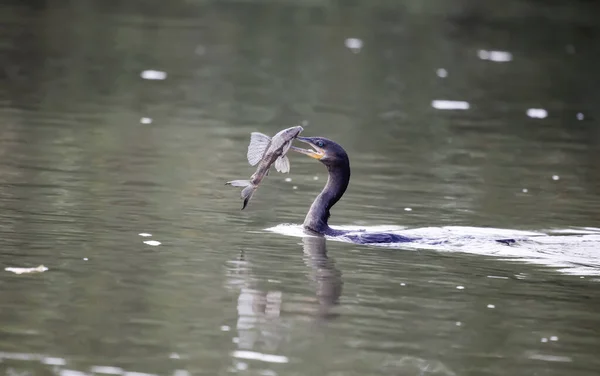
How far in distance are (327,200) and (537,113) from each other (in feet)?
41.4

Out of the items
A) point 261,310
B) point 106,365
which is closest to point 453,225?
point 261,310

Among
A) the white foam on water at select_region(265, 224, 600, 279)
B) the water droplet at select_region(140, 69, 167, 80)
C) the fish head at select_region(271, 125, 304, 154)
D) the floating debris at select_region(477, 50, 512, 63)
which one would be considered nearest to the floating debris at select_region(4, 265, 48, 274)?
the fish head at select_region(271, 125, 304, 154)

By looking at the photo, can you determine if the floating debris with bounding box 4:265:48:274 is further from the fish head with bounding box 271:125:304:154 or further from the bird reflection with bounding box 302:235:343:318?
the fish head with bounding box 271:125:304:154

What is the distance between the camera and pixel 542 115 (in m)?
25.4

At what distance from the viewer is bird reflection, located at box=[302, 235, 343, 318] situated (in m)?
10.4

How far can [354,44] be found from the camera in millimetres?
36406

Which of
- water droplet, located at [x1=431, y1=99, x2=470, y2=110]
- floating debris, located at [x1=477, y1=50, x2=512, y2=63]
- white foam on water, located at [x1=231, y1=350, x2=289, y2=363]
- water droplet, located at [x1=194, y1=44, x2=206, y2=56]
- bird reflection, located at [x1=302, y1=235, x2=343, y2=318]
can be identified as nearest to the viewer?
white foam on water, located at [x1=231, y1=350, x2=289, y2=363]

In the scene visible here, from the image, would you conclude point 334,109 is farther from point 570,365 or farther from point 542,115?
point 570,365

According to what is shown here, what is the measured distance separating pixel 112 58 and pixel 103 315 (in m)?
20.4

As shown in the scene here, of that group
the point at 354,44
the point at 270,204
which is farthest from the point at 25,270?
the point at 354,44

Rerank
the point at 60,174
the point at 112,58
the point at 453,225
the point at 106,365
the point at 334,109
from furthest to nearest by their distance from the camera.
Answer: the point at 112,58 < the point at 334,109 < the point at 60,174 < the point at 453,225 < the point at 106,365

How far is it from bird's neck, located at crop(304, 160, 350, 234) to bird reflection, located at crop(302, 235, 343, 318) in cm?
16

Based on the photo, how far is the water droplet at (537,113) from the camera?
25.1m

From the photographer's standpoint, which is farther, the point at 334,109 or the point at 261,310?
the point at 334,109
